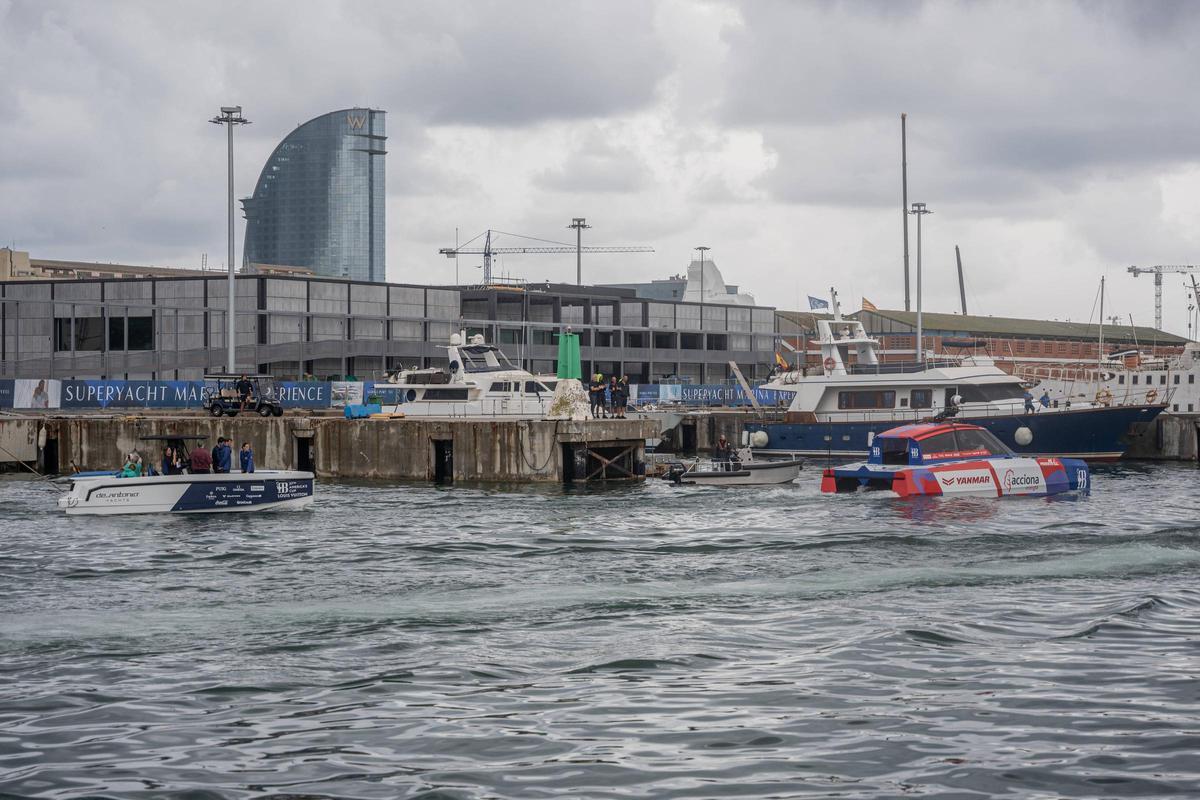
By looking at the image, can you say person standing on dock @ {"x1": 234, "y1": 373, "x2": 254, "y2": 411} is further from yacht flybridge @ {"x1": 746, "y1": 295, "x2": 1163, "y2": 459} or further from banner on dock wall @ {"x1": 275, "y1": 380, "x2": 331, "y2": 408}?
yacht flybridge @ {"x1": 746, "y1": 295, "x2": 1163, "y2": 459}

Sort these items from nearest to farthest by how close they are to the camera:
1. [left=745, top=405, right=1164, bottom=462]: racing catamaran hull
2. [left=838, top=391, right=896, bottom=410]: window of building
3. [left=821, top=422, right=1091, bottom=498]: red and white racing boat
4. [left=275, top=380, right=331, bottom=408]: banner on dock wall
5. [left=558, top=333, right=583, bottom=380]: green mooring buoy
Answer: [left=821, top=422, right=1091, bottom=498]: red and white racing boat
[left=558, top=333, right=583, bottom=380]: green mooring buoy
[left=745, top=405, right=1164, bottom=462]: racing catamaran hull
[left=838, top=391, right=896, bottom=410]: window of building
[left=275, top=380, right=331, bottom=408]: banner on dock wall

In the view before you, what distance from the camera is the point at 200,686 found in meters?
14.8

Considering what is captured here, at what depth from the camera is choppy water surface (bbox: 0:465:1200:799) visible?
1173 cm

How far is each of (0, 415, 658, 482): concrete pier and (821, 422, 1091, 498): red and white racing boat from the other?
402 inches

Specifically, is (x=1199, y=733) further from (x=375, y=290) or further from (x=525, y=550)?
(x=375, y=290)

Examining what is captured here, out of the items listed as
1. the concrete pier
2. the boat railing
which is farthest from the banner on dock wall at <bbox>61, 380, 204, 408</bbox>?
the boat railing

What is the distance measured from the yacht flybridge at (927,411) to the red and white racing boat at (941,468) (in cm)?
1588

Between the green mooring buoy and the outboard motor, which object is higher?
the green mooring buoy

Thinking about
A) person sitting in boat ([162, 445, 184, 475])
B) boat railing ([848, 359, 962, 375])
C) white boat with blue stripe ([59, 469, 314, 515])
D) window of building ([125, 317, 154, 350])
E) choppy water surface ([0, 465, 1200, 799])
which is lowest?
choppy water surface ([0, 465, 1200, 799])

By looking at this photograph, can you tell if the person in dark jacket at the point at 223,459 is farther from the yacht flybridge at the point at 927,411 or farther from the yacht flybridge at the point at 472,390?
the yacht flybridge at the point at 927,411

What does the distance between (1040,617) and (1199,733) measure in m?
5.88

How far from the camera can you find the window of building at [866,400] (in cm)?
5591

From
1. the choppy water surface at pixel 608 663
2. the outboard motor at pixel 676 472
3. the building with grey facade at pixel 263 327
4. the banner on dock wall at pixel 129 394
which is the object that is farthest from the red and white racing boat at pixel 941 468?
the building with grey facade at pixel 263 327

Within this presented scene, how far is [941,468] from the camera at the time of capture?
34.7 metres
